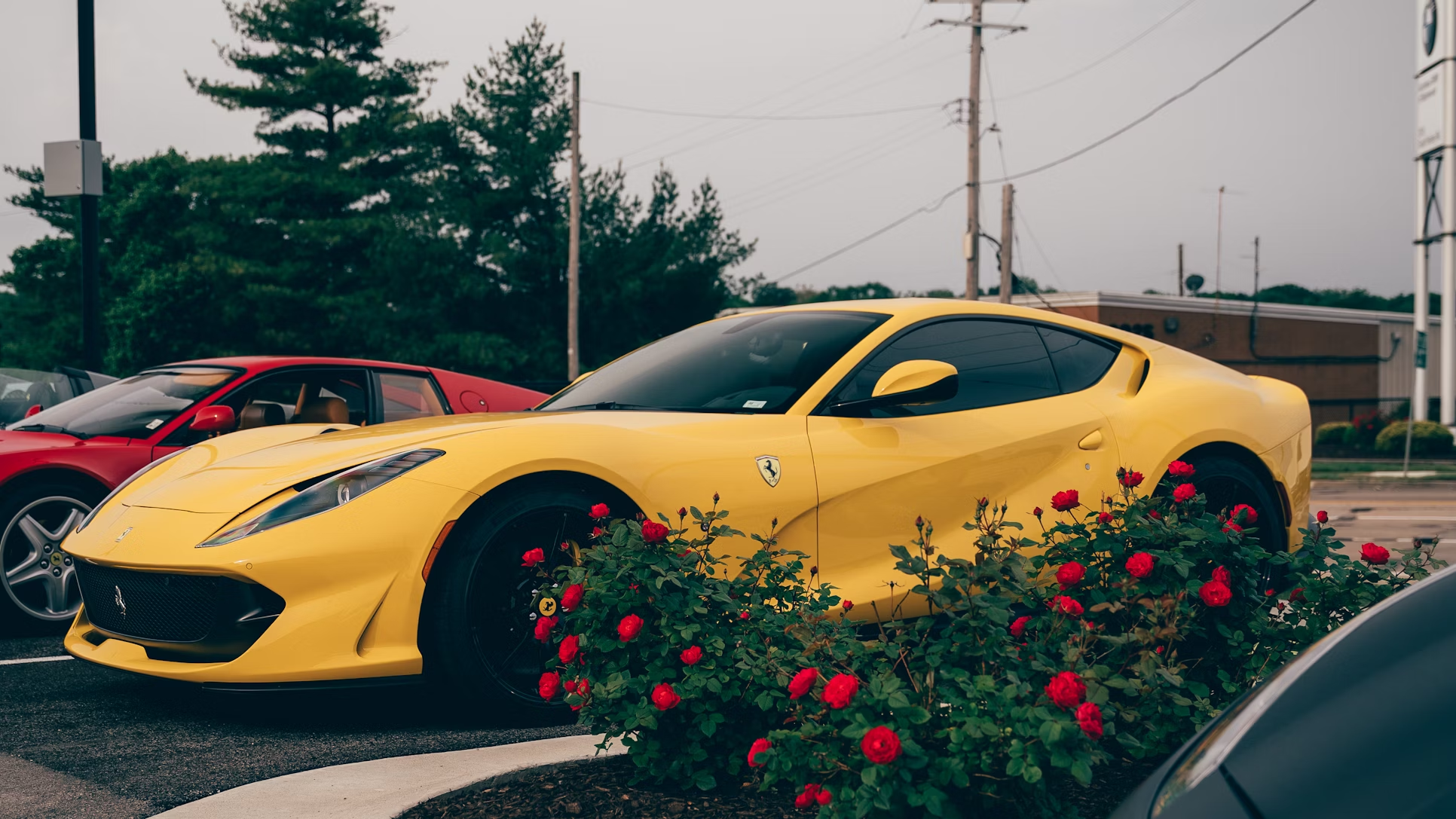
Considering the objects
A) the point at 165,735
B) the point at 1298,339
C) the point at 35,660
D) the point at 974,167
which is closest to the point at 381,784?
the point at 165,735

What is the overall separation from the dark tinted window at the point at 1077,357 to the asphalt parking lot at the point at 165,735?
129cm

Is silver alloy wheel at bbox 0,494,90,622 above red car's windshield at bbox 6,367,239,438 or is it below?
below

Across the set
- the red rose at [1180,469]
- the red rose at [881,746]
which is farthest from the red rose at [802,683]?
the red rose at [1180,469]

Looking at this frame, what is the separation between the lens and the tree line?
3856 centimetres

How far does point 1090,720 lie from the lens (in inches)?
89.0

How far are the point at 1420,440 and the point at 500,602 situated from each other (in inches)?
1150

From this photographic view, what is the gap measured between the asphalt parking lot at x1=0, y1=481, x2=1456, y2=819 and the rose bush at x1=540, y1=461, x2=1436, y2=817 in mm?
882

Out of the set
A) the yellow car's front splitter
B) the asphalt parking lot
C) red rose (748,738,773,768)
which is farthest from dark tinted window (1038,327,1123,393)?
red rose (748,738,773,768)

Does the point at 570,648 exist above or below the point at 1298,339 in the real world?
below

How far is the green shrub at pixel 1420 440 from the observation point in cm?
2819

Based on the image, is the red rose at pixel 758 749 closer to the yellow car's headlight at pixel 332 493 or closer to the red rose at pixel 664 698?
the red rose at pixel 664 698

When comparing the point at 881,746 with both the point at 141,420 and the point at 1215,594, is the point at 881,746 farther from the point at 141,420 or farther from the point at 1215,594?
the point at 141,420

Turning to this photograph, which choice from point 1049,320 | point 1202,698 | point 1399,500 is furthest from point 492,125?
point 1202,698

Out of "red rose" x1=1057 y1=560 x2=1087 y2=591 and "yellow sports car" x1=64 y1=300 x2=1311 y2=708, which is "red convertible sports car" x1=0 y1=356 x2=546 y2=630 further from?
"red rose" x1=1057 y1=560 x2=1087 y2=591
